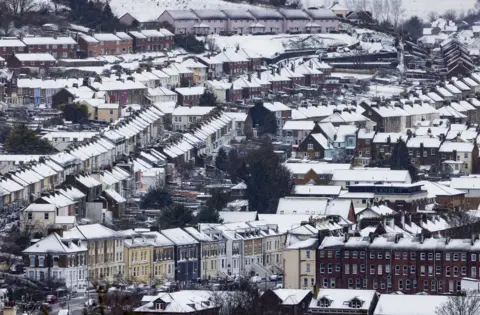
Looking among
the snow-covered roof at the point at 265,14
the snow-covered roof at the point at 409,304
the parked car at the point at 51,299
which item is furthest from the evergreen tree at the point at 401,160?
the snow-covered roof at the point at 265,14

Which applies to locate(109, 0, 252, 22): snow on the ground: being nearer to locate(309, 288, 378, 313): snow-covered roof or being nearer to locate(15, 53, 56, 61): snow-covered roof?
locate(15, 53, 56, 61): snow-covered roof

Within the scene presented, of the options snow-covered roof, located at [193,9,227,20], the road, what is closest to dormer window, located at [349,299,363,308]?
the road

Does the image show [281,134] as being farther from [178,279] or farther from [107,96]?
[178,279]

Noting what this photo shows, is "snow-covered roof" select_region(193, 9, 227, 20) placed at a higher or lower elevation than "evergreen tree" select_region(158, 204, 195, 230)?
higher

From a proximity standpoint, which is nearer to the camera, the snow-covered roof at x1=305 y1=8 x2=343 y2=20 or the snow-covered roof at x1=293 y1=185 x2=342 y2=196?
the snow-covered roof at x1=293 y1=185 x2=342 y2=196

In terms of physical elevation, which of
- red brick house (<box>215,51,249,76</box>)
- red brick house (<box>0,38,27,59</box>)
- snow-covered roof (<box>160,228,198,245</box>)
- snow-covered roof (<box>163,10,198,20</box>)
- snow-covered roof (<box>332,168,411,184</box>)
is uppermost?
snow-covered roof (<box>163,10,198,20</box>)

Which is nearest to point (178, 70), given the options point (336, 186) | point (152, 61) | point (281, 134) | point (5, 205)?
point (152, 61)

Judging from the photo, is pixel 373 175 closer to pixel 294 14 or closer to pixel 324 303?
pixel 324 303
